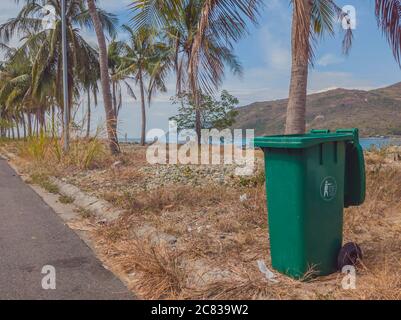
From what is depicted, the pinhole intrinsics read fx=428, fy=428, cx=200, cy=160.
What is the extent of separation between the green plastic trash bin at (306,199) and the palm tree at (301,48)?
2896 mm

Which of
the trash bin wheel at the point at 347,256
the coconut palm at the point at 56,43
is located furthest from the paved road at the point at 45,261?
the coconut palm at the point at 56,43

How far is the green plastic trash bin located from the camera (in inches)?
135

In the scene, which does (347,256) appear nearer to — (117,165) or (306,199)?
(306,199)

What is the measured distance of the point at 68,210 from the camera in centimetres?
703

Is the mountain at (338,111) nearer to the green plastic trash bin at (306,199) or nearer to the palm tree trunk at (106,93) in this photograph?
the palm tree trunk at (106,93)

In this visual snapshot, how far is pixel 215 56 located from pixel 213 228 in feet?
8.73

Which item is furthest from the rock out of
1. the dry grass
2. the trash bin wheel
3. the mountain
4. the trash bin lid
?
the mountain

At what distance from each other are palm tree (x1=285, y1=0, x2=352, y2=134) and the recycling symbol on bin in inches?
126

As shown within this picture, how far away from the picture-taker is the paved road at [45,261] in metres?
3.52

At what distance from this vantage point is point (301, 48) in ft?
20.9

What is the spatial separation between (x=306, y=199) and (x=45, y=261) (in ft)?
8.80
